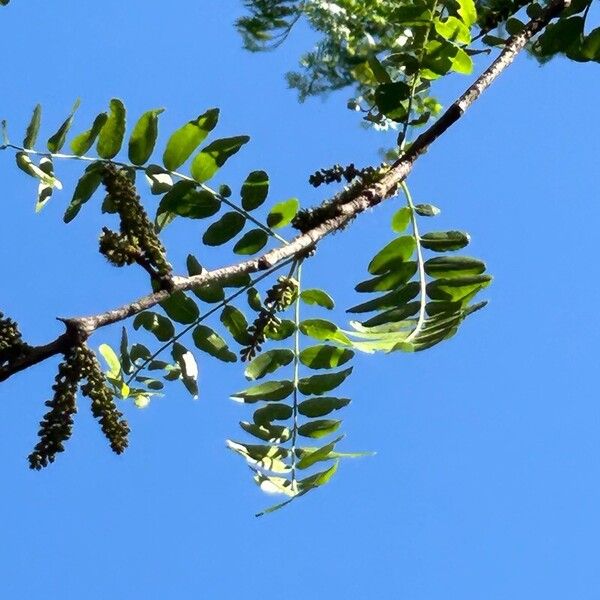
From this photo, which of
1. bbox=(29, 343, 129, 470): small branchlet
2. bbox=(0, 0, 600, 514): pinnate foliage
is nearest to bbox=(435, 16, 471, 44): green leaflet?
bbox=(0, 0, 600, 514): pinnate foliage

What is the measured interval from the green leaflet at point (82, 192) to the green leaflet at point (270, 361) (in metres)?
0.62

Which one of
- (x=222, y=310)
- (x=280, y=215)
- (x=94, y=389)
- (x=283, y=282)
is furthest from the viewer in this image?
(x=222, y=310)

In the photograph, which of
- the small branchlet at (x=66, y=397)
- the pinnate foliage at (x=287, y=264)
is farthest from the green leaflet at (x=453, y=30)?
the small branchlet at (x=66, y=397)

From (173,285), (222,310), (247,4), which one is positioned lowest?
(173,285)

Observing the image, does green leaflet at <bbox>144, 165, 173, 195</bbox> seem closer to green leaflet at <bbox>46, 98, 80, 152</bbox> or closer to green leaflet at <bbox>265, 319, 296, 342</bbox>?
green leaflet at <bbox>46, 98, 80, 152</bbox>

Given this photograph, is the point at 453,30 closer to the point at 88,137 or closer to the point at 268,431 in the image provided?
the point at 88,137

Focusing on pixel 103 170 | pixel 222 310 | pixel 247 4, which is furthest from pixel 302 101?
pixel 103 170

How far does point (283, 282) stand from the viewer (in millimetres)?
2197

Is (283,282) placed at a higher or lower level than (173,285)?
higher

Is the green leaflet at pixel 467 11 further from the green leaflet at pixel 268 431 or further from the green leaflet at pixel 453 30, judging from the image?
the green leaflet at pixel 268 431

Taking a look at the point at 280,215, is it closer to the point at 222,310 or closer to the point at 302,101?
the point at 222,310

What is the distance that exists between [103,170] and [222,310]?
0.76 metres

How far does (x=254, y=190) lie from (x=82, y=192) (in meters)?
0.43

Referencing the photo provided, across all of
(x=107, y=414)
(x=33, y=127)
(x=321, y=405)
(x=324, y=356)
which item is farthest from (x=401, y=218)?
(x=107, y=414)
